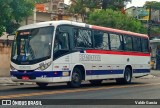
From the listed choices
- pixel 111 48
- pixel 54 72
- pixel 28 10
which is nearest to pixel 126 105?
pixel 54 72

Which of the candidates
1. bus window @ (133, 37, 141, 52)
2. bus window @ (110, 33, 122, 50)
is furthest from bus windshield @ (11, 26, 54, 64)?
bus window @ (133, 37, 141, 52)

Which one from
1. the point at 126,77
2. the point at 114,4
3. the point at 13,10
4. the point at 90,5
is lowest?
the point at 126,77

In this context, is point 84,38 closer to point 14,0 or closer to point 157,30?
point 14,0

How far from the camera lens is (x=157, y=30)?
73.9 m

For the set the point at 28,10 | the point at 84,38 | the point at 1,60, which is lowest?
the point at 1,60

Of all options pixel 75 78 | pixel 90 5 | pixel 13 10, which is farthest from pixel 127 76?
pixel 90 5

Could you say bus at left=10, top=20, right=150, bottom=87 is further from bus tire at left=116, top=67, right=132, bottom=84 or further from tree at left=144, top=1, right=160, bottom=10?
tree at left=144, top=1, right=160, bottom=10

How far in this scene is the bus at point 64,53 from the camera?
55.4 feet

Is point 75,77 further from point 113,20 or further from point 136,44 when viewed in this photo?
point 113,20

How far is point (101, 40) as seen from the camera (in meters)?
20.6

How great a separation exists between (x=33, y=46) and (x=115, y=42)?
21.0ft

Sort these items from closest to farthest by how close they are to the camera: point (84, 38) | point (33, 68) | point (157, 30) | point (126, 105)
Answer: point (126, 105) < point (33, 68) < point (84, 38) < point (157, 30)

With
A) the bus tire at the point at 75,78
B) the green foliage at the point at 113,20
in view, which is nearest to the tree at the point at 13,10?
the bus tire at the point at 75,78

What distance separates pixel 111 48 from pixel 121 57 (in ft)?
4.50
